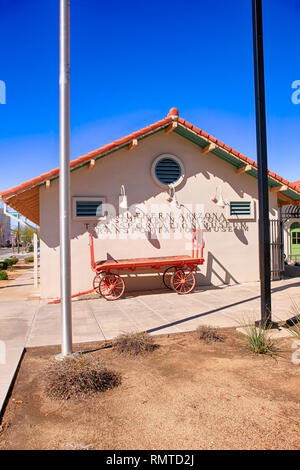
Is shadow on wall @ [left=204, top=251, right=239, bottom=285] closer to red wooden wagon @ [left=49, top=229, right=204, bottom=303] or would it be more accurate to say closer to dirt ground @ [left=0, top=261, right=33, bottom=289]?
red wooden wagon @ [left=49, top=229, right=204, bottom=303]

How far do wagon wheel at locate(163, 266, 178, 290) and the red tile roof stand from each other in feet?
13.9

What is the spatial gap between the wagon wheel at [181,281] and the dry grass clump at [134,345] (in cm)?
514

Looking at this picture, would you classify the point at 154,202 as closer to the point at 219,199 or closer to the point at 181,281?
the point at 219,199

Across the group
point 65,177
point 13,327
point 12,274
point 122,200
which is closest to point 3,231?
point 12,274

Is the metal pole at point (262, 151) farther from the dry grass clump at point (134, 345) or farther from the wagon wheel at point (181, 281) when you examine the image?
the wagon wheel at point (181, 281)

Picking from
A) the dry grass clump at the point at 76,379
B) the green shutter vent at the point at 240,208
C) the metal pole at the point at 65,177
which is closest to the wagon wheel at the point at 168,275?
the green shutter vent at the point at 240,208

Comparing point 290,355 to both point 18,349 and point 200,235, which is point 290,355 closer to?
point 18,349

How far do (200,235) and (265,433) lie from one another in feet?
29.5

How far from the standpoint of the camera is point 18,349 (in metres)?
5.73

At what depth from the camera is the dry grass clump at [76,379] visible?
4.04m

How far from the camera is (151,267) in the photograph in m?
11.0

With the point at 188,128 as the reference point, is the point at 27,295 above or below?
below
